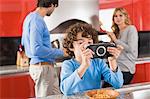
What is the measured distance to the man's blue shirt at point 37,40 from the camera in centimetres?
204

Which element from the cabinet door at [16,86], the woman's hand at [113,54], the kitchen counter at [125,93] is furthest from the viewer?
the cabinet door at [16,86]

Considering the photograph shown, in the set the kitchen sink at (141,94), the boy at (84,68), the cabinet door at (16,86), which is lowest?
Answer: the cabinet door at (16,86)

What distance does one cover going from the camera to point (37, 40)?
2020 mm

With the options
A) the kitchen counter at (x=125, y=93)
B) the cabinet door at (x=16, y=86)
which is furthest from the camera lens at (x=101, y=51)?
the cabinet door at (x=16, y=86)

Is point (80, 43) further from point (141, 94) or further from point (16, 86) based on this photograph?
point (16, 86)

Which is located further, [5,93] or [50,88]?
[5,93]

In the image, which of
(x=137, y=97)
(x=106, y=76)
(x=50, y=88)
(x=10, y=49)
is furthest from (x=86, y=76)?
(x=10, y=49)

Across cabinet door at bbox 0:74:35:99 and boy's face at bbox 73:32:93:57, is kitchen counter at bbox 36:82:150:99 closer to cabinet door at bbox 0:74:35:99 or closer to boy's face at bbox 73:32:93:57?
boy's face at bbox 73:32:93:57

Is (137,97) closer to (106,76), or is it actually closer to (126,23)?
(106,76)

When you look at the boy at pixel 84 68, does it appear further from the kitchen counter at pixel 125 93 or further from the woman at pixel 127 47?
the woman at pixel 127 47

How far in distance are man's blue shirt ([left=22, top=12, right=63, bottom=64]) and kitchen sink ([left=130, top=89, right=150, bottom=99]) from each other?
936 millimetres

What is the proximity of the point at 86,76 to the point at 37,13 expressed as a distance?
871 mm

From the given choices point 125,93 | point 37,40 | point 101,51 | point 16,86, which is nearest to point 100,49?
point 101,51

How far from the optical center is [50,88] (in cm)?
223
